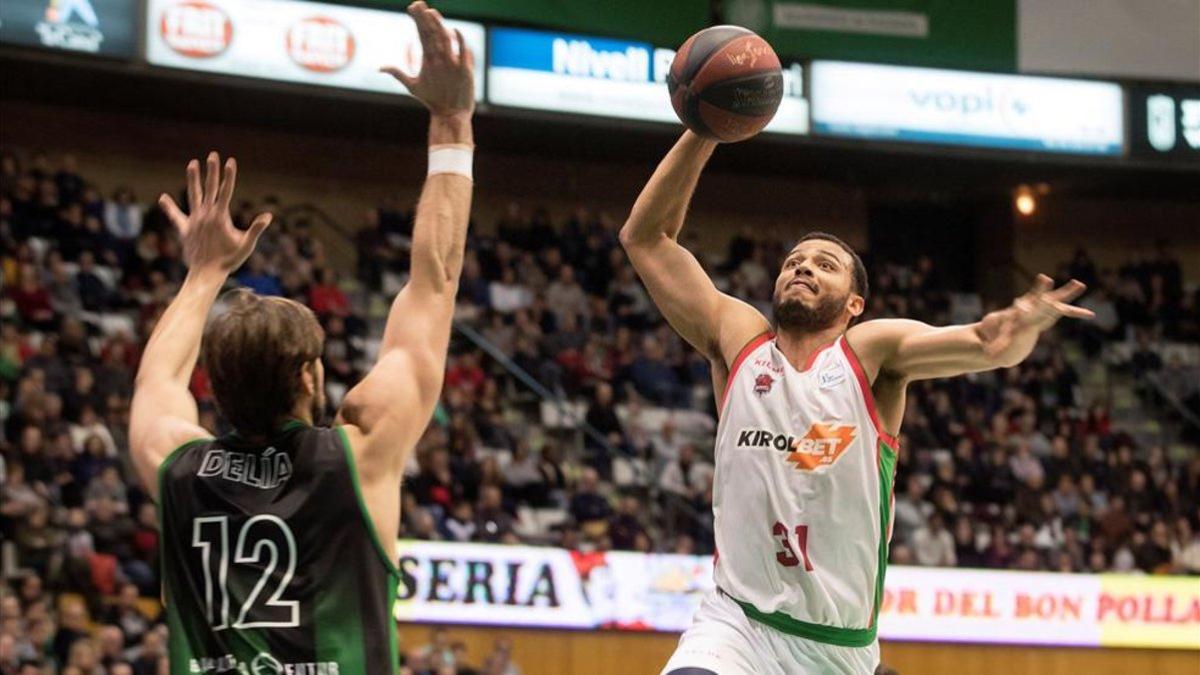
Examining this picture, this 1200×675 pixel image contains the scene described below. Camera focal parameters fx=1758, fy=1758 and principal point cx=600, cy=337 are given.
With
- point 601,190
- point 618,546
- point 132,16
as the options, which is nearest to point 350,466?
point 618,546

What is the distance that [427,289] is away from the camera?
3.80 m

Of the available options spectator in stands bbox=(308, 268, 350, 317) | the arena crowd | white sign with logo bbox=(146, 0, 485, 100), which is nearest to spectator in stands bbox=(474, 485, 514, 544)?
the arena crowd

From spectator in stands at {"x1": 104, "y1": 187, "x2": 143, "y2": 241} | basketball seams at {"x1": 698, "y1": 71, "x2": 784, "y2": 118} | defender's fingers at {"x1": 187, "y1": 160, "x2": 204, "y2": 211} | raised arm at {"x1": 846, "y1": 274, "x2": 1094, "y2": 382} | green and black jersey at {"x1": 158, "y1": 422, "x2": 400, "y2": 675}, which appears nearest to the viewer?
green and black jersey at {"x1": 158, "y1": 422, "x2": 400, "y2": 675}

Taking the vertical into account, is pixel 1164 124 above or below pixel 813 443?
above

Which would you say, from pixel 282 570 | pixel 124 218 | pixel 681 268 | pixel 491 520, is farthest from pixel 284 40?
pixel 282 570

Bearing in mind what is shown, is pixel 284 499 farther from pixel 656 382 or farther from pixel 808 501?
pixel 656 382

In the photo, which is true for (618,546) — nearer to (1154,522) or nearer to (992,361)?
(1154,522)

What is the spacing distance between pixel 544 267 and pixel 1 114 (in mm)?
6857

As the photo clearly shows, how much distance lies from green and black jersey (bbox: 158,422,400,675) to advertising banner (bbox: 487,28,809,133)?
55.3ft

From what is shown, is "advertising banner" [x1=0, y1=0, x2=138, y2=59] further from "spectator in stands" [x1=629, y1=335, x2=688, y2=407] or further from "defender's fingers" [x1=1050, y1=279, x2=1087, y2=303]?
"defender's fingers" [x1=1050, y1=279, x2=1087, y2=303]

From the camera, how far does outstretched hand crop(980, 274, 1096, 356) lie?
5.39m

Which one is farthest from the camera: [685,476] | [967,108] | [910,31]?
[967,108]

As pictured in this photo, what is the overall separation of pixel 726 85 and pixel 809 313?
33.9 inches

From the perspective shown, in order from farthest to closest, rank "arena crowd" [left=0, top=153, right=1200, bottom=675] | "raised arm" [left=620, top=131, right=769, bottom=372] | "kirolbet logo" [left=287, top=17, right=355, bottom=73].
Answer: "kirolbet logo" [left=287, top=17, right=355, bottom=73], "arena crowd" [left=0, top=153, right=1200, bottom=675], "raised arm" [left=620, top=131, right=769, bottom=372]
